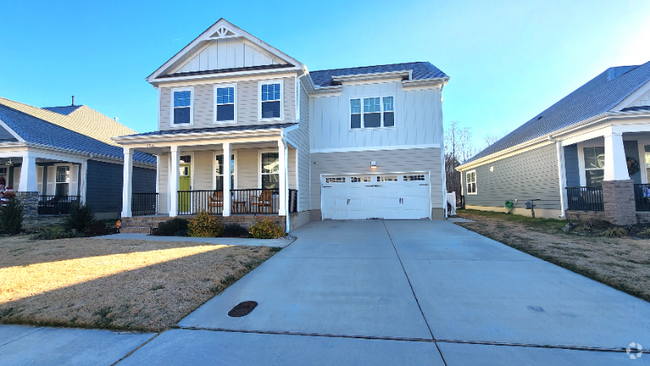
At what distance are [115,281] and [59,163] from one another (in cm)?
1387

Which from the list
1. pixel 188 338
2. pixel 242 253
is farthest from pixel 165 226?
pixel 188 338

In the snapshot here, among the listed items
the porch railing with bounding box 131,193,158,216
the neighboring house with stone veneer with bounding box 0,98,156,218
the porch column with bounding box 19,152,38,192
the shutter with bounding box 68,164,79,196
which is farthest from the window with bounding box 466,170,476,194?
the porch column with bounding box 19,152,38,192

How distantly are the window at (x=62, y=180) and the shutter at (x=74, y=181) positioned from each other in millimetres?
271

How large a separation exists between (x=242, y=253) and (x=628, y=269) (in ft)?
23.2

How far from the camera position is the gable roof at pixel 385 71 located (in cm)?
1308

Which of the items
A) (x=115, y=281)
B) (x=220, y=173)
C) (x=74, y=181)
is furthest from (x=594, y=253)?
(x=74, y=181)

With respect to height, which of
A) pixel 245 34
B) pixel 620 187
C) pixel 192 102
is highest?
pixel 245 34

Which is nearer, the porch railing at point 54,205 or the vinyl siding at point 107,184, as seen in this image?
the porch railing at point 54,205

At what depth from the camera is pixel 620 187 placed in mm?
9156

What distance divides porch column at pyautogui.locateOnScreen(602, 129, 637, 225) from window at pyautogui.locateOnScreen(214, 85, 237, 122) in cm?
1304

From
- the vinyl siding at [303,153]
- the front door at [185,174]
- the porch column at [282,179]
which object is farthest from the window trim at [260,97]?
the front door at [185,174]

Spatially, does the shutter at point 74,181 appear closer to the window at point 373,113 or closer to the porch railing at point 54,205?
the porch railing at point 54,205

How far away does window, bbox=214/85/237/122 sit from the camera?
11.7 metres

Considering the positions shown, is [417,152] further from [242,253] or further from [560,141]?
[242,253]
